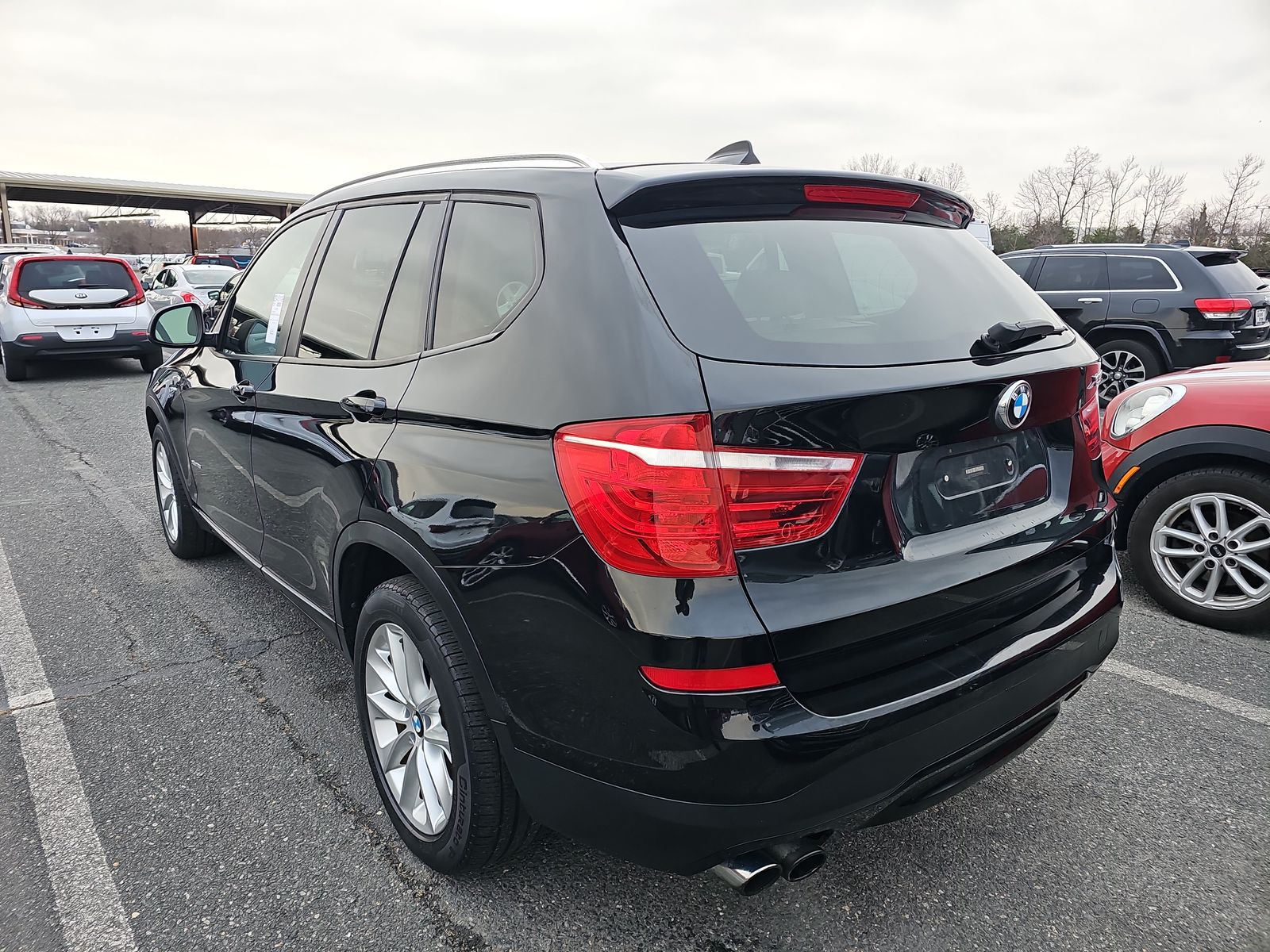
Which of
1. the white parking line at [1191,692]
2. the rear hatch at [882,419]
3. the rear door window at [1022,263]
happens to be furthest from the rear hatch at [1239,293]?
the rear hatch at [882,419]

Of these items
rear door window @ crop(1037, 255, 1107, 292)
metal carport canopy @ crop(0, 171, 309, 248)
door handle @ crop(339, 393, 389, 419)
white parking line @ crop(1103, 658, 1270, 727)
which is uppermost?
metal carport canopy @ crop(0, 171, 309, 248)

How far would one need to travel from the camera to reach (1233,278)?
8.84 meters

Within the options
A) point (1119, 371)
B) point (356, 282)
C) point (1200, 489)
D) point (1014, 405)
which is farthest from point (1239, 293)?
point (356, 282)

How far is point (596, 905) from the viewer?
7.16ft

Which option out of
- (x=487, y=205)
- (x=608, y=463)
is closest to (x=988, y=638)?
(x=608, y=463)

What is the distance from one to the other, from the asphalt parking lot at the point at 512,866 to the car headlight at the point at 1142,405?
98 centimetres

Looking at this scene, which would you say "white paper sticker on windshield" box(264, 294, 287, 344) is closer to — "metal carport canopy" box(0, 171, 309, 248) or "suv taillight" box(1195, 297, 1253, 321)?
"suv taillight" box(1195, 297, 1253, 321)

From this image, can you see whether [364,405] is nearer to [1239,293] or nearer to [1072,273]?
[1239,293]

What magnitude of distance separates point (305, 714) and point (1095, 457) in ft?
9.02

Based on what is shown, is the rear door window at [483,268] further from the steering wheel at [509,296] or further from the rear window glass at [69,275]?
the rear window glass at [69,275]

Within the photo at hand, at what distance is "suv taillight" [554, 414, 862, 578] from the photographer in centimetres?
161

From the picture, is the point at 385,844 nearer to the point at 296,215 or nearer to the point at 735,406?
the point at 735,406

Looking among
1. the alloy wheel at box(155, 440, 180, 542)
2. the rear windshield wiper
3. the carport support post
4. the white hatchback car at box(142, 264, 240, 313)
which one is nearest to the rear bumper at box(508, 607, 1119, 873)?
the rear windshield wiper

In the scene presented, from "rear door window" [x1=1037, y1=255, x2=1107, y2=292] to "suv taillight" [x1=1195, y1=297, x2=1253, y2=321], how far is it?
102cm
